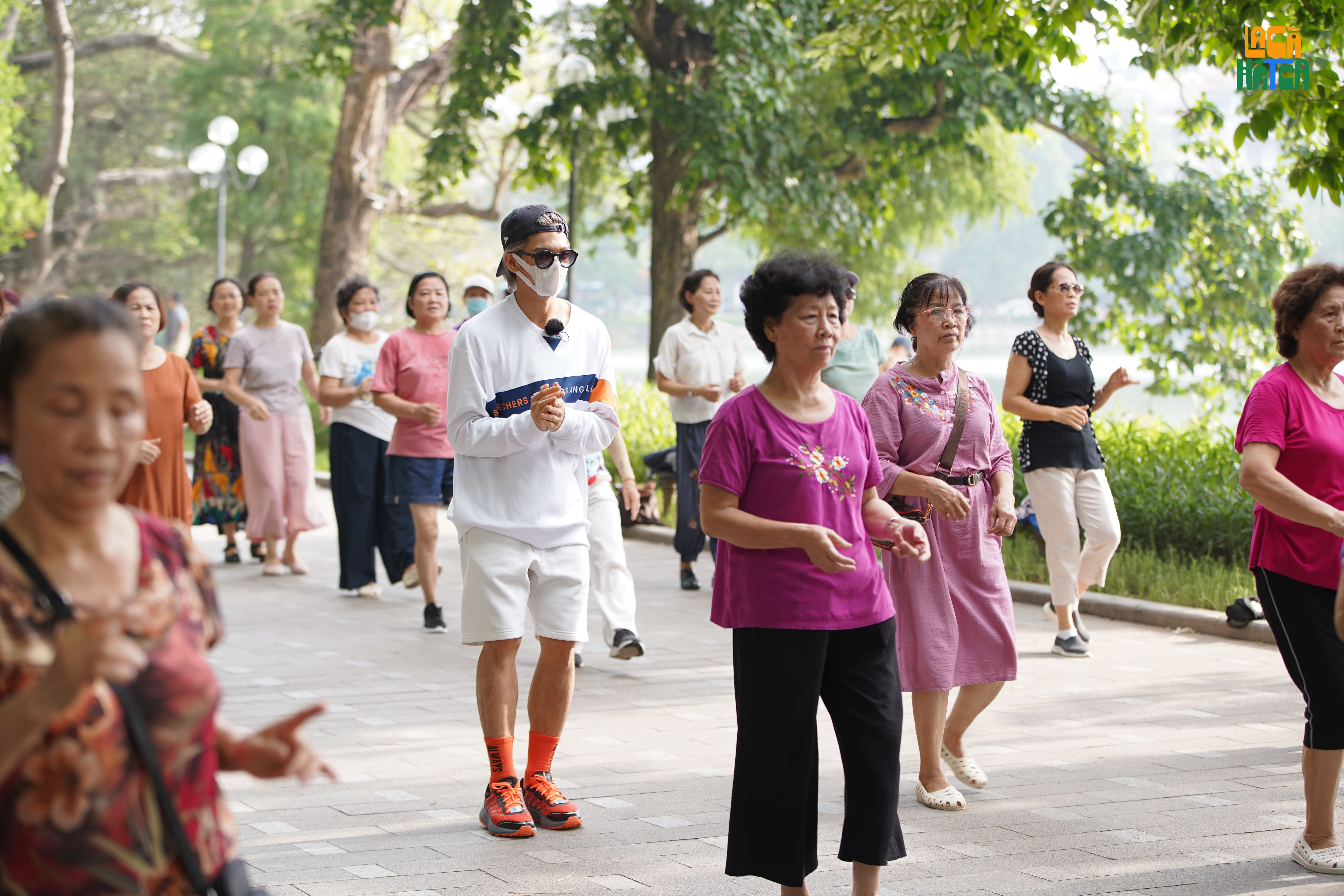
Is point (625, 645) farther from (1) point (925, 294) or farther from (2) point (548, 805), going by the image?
(1) point (925, 294)

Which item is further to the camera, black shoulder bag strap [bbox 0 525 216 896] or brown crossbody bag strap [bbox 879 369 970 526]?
brown crossbody bag strap [bbox 879 369 970 526]

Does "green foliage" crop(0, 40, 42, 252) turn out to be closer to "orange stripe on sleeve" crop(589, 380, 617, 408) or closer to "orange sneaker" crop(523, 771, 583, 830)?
"orange stripe on sleeve" crop(589, 380, 617, 408)

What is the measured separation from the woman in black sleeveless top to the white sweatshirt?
3596 millimetres

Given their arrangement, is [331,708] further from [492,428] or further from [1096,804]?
[1096,804]

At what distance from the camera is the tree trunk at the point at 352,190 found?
78.8 ft

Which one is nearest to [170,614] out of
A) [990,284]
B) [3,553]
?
[3,553]

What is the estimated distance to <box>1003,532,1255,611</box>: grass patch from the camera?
381 inches

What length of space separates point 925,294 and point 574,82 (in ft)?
53.4

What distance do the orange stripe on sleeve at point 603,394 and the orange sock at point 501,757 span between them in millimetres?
1235

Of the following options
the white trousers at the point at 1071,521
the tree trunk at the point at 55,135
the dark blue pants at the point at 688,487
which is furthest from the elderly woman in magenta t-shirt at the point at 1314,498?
the tree trunk at the point at 55,135

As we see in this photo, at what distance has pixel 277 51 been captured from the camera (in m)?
36.3

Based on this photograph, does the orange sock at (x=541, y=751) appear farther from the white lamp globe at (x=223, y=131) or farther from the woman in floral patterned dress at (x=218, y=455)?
the white lamp globe at (x=223, y=131)

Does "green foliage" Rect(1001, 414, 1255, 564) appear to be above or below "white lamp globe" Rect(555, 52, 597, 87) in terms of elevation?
below

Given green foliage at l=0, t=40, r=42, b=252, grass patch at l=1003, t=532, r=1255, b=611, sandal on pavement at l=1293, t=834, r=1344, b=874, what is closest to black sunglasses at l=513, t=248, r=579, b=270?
sandal on pavement at l=1293, t=834, r=1344, b=874
